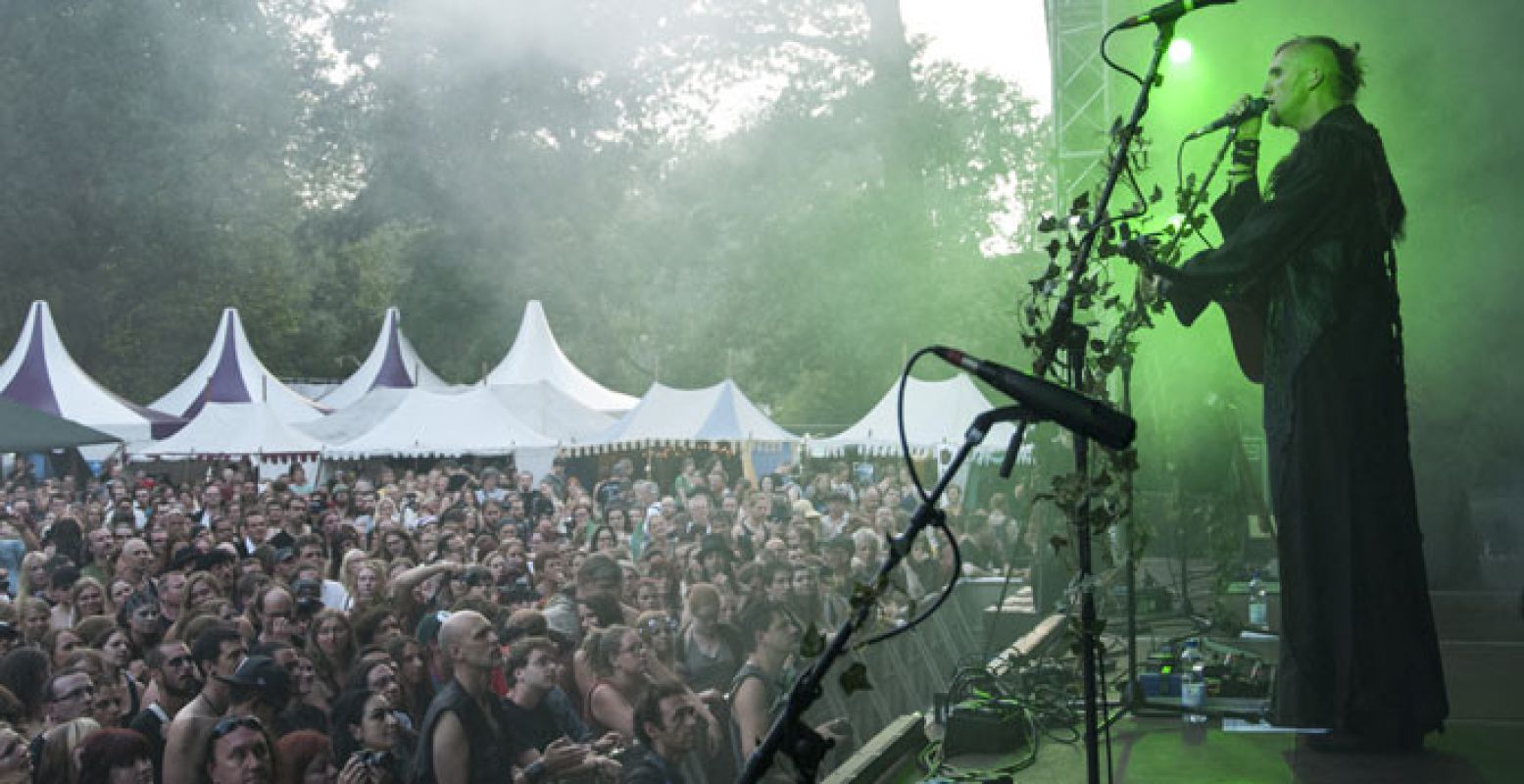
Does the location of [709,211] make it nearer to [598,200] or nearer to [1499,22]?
[598,200]

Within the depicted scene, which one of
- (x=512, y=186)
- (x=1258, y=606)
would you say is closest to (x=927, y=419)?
(x=1258, y=606)

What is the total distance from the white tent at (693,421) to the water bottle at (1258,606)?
10000 millimetres

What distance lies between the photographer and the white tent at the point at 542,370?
19.8 m

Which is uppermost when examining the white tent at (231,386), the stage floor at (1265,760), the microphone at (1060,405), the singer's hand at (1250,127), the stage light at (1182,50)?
the stage light at (1182,50)

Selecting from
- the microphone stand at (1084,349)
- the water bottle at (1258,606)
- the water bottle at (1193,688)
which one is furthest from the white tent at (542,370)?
the microphone stand at (1084,349)

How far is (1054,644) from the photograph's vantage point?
7184 millimetres

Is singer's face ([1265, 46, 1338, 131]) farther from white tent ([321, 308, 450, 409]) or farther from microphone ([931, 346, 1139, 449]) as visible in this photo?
white tent ([321, 308, 450, 409])

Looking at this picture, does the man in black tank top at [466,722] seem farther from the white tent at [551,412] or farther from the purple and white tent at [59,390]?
the purple and white tent at [59,390]

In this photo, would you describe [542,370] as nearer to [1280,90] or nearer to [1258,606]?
[1258,606]

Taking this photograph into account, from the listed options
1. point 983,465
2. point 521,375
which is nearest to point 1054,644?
point 983,465

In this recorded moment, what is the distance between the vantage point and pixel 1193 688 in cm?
481

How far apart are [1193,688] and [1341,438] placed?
1.15 m

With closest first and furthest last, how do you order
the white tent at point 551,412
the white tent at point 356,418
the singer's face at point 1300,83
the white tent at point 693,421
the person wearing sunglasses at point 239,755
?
the singer's face at point 1300,83, the person wearing sunglasses at point 239,755, the white tent at point 693,421, the white tent at point 551,412, the white tent at point 356,418

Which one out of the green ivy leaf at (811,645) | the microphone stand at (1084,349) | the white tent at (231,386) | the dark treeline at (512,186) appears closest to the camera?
the green ivy leaf at (811,645)
